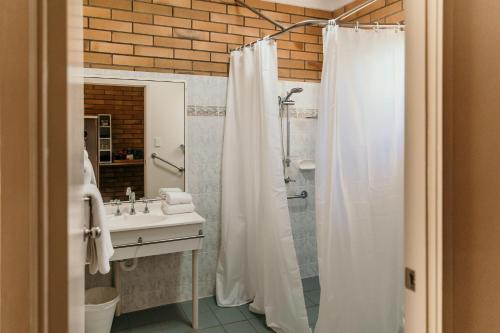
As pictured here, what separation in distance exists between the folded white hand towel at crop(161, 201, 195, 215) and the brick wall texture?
3.48ft

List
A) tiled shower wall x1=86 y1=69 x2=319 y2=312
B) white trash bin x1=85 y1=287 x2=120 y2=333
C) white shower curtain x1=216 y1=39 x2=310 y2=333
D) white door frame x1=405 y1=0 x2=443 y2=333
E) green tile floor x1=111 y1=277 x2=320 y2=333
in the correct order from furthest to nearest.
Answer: tiled shower wall x1=86 y1=69 x2=319 y2=312 < green tile floor x1=111 y1=277 x2=320 y2=333 < white shower curtain x1=216 y1=39 x2=310 y2=333 < white trash bin x1=85 y1=287 x2=120 y2=333 < white door frame x1=405 y1=0 x2=443 y2=333

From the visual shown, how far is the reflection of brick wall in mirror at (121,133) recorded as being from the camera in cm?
266

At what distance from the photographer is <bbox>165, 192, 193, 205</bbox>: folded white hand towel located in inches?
107

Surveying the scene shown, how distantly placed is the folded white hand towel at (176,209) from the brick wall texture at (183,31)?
106cm

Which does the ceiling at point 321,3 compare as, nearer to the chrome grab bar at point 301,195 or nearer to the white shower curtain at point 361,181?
the white shower curtain at point 361,181

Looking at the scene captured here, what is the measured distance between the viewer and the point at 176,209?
2715 mm

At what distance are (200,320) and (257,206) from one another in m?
0.95

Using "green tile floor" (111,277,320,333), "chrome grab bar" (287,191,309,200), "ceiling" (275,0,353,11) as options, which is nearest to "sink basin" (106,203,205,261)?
"green tile floor" (111,277,320,333)

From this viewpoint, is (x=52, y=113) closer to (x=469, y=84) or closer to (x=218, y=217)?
(x=469, y=84)

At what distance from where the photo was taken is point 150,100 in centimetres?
283

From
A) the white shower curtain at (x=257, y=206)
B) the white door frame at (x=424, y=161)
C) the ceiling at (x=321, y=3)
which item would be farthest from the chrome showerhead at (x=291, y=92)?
the white door frame at (x=424, y=161)

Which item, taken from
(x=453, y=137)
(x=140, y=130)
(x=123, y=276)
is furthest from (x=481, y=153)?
(x=123, y=276)

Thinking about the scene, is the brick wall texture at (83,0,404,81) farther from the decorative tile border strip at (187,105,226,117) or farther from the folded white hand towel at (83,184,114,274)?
the folded white hand towel at (83,184,114,274)

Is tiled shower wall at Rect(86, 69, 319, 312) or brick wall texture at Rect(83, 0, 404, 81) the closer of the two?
brick wall texture at Rect(83, 0, 404, 81)
